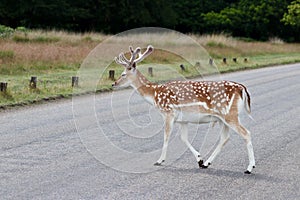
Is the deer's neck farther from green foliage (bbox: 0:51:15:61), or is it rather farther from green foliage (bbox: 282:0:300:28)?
green foliage (bbox: 282:0:300:28)

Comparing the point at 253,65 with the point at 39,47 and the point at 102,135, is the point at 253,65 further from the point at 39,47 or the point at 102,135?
the point at 102,135

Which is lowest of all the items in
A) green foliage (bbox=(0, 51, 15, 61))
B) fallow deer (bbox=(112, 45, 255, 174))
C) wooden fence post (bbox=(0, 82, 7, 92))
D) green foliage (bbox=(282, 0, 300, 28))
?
green foliage (bbox=(0, 51, 15, 61))

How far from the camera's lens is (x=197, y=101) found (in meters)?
8.91

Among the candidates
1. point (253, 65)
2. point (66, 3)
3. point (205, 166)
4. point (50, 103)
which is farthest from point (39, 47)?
point (66, 3)

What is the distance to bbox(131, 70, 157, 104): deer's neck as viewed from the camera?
9305mm

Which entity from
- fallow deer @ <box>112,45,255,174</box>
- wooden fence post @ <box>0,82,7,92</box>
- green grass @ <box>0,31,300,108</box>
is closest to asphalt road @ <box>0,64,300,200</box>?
fallow deer @ <box>112,45,255,174</box>

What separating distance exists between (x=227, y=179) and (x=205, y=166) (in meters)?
0.70

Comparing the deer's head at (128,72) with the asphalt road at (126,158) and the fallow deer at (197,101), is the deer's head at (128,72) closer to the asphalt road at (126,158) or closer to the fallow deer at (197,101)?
the fallow deer at (197,101)

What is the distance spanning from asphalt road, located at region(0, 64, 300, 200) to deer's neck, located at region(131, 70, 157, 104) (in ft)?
3.09

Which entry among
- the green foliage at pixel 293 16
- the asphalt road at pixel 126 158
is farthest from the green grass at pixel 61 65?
the green foliage at pixel 293 16

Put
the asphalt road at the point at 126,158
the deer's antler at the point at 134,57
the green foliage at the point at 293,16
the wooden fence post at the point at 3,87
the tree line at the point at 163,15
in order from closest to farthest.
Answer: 1. the asphalt road at the point at 126,158
2. the deer's antler at the point at 134,57
3. the wooden fence post at the point at 3,87
4. the tree line at the point at 163,15
5. the green foliage at the point at 293,16

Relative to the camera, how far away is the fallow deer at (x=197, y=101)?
8.89 metres

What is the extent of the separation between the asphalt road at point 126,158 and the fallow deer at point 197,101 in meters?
0.51

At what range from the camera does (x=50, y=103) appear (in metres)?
16.4
